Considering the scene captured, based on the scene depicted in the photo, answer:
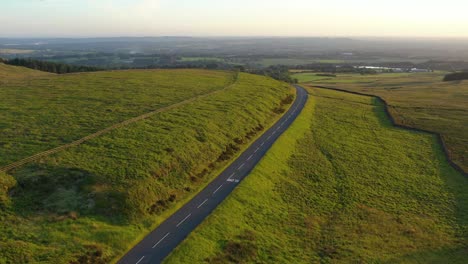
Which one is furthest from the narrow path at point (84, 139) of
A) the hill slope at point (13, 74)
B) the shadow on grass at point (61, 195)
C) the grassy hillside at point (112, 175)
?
the hill slope at point (13, 74)

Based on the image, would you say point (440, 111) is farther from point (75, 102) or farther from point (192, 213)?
point (75, 102)

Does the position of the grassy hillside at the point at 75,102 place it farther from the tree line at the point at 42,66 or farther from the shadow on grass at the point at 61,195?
the tree line at the point at 42,66

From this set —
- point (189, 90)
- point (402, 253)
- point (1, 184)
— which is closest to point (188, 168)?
point (1, 184)

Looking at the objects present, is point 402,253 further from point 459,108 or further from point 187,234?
point 459,108

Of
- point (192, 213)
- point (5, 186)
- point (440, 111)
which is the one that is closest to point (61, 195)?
point (5, 186)

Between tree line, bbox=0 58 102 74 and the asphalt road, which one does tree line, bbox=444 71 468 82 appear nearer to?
the asphalt road

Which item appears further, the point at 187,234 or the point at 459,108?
the point at 459,108
